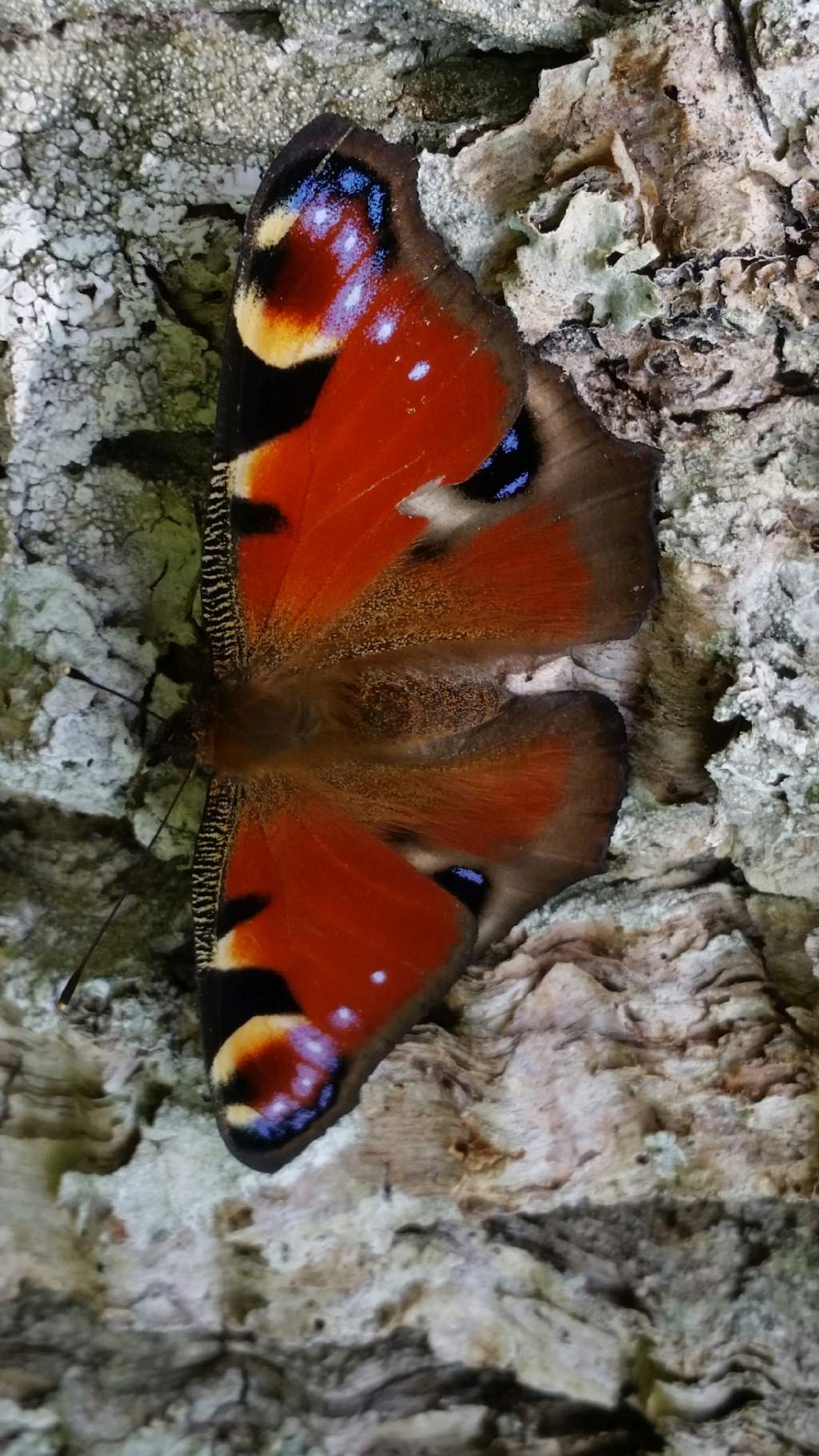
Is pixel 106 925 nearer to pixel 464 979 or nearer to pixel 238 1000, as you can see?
pixel 238 1000

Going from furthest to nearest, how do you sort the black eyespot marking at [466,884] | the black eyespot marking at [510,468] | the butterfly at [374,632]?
1. the black eyespot marking at [466,884]
2. the black eyespot marking at [510,468]
3. the butterfly at [374,632]

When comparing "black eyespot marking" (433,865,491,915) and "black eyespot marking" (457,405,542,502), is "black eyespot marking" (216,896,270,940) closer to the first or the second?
"black eyespot marking" (433,865,491,915)

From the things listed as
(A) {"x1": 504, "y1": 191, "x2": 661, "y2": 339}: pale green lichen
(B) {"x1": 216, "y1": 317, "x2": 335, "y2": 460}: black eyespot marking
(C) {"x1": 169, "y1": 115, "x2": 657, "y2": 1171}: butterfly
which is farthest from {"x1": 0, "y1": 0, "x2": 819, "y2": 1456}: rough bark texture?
(B) {"x1": 216, "y1": 317, "x2": 335, "y2": 460}: black eyespot marking

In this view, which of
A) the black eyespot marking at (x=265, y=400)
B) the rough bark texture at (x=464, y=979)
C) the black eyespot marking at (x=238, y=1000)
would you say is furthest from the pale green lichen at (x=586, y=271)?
the black eyespot marking at (x=238, y=1000)

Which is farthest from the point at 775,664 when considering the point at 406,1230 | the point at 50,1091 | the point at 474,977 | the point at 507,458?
the point at 50,1091

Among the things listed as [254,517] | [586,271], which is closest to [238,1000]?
[254,517]

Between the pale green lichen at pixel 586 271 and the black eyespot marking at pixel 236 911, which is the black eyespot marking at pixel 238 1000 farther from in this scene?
the pale green lichen at pixel 586 271

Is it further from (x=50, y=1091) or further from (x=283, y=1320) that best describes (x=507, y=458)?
(x=283, y=1320)
